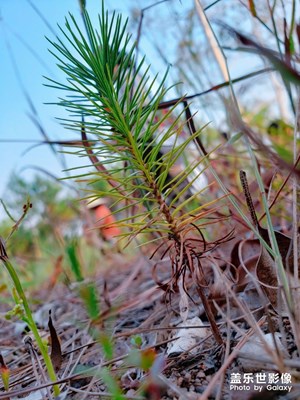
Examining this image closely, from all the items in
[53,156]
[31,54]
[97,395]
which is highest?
[31,54]

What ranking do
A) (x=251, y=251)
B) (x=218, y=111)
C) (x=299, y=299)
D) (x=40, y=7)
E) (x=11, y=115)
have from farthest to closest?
(x=218, y=111) → (x=11, y=115) → (x=40, y=7) → (x=251, y=251) → (x=299, y=299)

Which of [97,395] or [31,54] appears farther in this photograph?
[31,54]

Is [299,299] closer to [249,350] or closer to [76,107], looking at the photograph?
[249,350]

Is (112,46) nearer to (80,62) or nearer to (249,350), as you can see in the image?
(80,62)

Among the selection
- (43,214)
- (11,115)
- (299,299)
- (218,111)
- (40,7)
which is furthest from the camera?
(43,214)

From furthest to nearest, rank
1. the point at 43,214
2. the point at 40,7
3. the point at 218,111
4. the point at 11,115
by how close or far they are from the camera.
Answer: the point at 43,214
the point at 218,111
the point at 11,115
the point at 40,7

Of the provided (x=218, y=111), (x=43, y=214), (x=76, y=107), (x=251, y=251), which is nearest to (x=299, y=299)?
(x=251, y=251)

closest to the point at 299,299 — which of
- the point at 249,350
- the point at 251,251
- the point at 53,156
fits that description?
the point at 249,350

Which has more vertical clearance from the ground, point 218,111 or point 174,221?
point 218,111

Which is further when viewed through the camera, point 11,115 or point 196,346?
point 11,115
